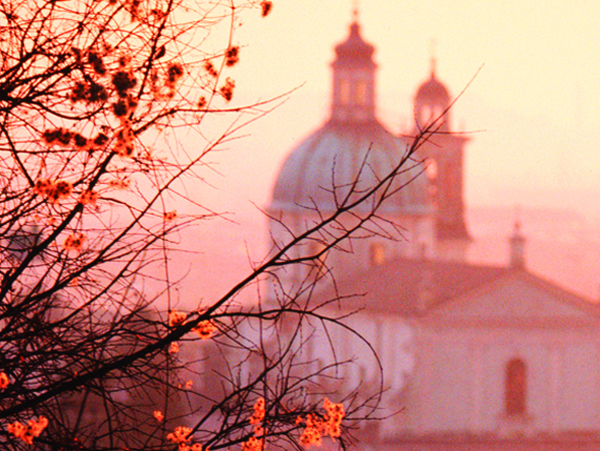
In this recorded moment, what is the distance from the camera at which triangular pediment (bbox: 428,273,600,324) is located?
40.0 metres

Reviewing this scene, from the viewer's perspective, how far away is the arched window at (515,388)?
41.3m

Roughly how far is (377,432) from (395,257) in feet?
34.0

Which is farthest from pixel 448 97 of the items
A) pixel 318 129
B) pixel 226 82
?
pixel 226 82

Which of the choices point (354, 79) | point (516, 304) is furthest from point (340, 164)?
point (516, 304)

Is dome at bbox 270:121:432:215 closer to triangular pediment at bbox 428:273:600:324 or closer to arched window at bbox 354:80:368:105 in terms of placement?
arched window at bbox 354:80:368:105

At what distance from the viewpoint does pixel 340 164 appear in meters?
48.9

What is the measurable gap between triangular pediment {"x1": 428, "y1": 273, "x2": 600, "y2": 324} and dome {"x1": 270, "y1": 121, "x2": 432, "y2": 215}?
801cm

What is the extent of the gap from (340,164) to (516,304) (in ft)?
36.4

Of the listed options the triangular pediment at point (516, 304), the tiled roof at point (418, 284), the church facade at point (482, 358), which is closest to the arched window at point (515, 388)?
the church facade at point (482, 358)

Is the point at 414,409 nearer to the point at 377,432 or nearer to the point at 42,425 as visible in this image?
the point at 377,432

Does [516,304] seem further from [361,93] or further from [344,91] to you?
[344,91]

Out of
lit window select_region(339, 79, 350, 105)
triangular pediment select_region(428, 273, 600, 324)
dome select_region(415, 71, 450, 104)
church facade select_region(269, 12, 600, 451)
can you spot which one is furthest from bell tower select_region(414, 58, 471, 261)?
triangular pediment select_region(428, 273, 600, 324)

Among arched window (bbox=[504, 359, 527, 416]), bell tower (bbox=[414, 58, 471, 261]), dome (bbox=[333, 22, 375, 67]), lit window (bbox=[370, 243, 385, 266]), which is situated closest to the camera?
arched window (bbox=[504, 359, 527, 416])

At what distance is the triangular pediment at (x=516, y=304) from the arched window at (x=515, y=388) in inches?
67.7
